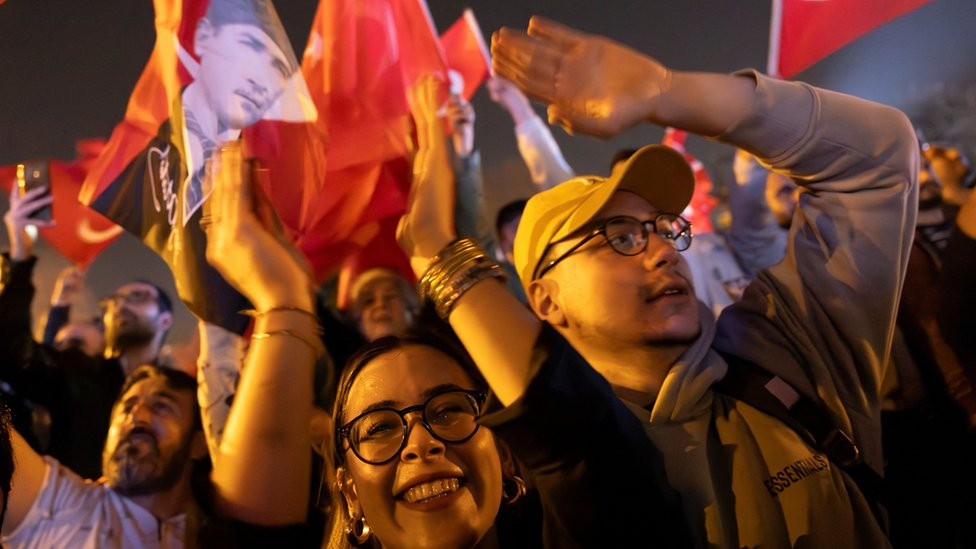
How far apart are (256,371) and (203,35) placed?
138cm

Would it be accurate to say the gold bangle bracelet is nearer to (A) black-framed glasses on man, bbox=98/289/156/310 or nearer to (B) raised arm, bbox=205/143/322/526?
(B) raised arm, bbox=205/143/322/526

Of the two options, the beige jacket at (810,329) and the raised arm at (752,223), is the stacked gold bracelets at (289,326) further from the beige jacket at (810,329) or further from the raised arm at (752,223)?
the raised arm at (752,223)

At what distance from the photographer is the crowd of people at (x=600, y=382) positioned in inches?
49.8

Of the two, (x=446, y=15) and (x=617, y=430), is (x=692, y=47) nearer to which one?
(x=446, y=15)

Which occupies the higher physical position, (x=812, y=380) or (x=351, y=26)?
(x=351, y=26)

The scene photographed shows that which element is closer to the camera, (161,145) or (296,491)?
(296,491)

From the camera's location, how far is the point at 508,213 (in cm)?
272

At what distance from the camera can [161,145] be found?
2322mm

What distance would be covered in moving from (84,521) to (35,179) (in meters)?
1.47

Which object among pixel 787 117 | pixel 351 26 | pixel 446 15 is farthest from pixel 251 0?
pixel 787 117

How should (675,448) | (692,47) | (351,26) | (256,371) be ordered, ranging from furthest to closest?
1. (692,47)
2. (351,26)
3. (256,371)
4. (675,448)

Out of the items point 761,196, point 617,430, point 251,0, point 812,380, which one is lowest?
point 761,196

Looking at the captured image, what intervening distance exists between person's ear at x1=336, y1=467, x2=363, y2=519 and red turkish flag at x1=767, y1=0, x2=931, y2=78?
234cm

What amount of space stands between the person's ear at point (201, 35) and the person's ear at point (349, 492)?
1619 mm
